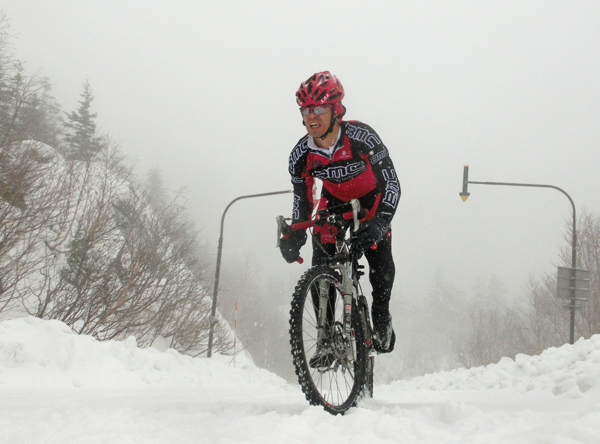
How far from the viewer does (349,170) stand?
3617mm

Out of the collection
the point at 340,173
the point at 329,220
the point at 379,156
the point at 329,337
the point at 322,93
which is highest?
the point at 322,93

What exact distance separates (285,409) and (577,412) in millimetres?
1669

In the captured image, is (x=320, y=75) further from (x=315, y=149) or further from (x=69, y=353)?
(x=69, y=353)

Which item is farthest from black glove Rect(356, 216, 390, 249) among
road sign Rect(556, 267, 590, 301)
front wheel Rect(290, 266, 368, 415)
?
road sign Rect(556, 267, 590, 301)

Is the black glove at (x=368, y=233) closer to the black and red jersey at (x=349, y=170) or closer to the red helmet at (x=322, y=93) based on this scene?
the black and red jersey at (x=349, y=170)

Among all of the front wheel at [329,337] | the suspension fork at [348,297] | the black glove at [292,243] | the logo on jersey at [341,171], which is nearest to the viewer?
the front wheel at [329,337]

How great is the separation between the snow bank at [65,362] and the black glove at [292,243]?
268 cm

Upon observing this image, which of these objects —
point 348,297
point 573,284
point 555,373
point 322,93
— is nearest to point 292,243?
point 348,297

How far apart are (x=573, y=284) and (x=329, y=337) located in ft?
42.2

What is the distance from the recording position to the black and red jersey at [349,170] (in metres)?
3.48

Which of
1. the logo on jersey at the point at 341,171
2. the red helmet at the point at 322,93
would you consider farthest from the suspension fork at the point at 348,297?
the red helmet at the point at 322,93

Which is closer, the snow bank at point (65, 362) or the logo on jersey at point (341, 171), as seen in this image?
the logo on jersey at point (341, 171)

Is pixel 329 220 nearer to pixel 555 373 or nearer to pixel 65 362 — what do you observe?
pixel 65 362

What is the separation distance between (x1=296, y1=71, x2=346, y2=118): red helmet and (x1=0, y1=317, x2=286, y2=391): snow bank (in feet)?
11.8
